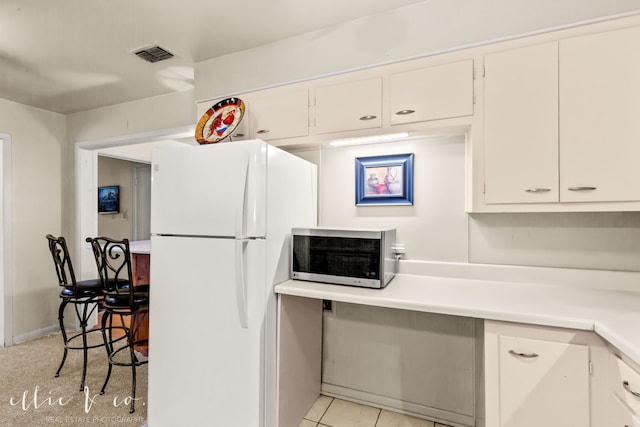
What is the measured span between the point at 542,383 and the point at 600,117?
1.21 meters

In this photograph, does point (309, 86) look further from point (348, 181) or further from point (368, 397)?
point (368, 397)

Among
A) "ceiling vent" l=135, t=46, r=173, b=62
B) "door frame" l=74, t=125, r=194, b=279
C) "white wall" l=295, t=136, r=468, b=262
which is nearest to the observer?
"white wall" l=295, t=136, r=468, b=262

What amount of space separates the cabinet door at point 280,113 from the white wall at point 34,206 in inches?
115

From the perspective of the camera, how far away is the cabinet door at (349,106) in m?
1.91

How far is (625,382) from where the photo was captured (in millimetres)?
1066

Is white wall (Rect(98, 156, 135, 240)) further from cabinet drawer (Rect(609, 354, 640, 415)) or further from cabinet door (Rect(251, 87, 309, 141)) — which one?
cabinet drawer (Rect(609, 354, 640, 415))

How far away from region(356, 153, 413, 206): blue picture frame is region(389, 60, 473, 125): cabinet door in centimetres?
35

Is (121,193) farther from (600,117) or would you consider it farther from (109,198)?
(600,117)

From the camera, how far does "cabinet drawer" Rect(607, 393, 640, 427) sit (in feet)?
3.39

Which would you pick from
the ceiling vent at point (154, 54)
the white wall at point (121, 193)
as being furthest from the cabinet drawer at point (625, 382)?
the white wall at point (121, 193)

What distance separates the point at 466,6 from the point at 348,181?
1.22 meters

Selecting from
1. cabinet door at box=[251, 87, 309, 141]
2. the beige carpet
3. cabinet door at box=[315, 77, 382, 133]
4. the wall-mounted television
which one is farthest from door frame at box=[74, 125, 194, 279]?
cabinet door at box=[315, 77, 382, 133]

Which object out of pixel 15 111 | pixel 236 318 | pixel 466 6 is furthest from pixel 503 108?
pixel 15 111

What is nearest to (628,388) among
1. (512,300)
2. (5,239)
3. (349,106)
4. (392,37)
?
(512,300)
